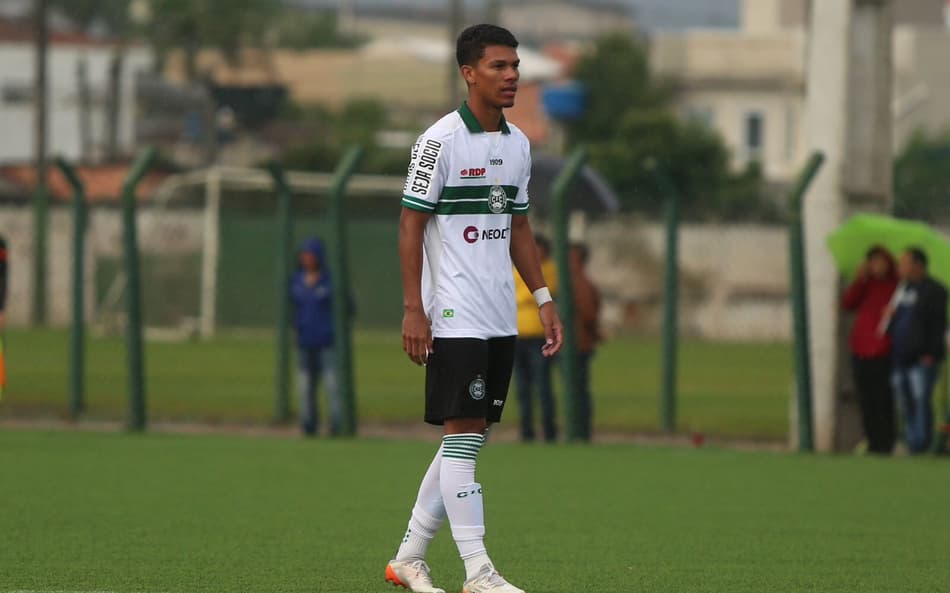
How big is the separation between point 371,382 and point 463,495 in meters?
17.8

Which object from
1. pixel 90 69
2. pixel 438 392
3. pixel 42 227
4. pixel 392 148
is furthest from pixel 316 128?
pixel 438 392

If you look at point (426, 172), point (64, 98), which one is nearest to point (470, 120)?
point (426, 172)

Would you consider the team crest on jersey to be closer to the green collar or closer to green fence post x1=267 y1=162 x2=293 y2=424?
the green collar

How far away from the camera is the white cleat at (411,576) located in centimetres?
754

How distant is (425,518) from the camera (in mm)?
7637

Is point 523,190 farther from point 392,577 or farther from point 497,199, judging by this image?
point 392,577

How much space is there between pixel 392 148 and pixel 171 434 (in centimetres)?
4294

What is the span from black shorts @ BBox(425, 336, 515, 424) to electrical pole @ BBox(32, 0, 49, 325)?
2387cm

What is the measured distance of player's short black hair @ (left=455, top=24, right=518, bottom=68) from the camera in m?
7.35

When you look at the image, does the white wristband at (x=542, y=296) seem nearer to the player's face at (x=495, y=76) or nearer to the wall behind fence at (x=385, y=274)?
the player's face at (x=495, y=76)

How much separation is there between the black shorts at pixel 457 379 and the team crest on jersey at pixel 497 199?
1.65 ft

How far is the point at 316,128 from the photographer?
246 ft

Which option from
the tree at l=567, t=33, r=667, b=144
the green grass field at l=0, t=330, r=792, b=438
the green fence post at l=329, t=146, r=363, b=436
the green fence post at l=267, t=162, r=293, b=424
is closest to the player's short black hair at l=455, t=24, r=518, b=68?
the green fence post at l=329, t=146, r=363, b=436

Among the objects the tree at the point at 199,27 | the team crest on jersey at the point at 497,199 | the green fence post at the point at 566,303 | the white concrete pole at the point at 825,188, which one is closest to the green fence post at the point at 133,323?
the green fence post at the point at 566,303
